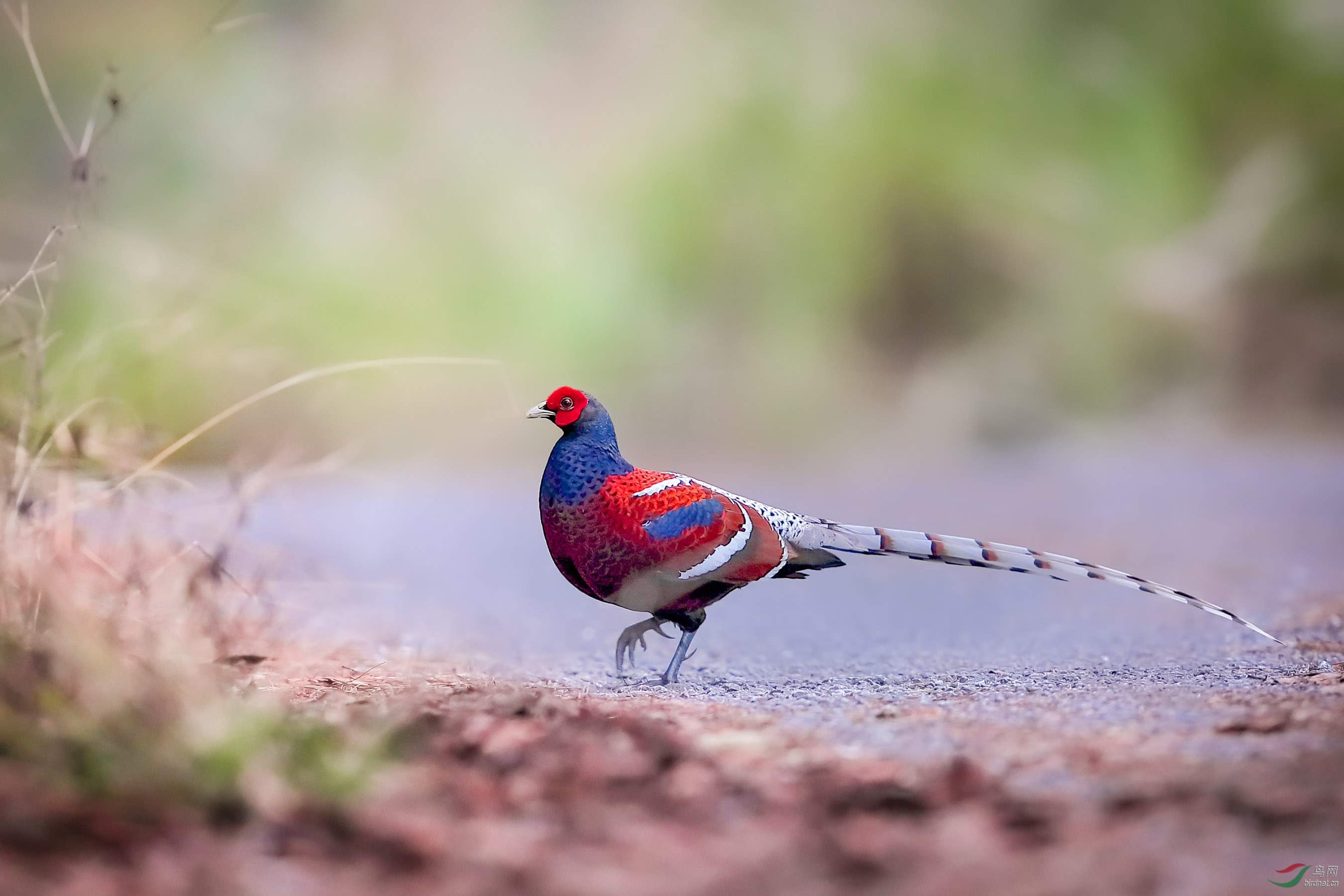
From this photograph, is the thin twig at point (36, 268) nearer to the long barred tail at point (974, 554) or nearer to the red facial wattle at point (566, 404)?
the red facial wattle at point (566, 404)

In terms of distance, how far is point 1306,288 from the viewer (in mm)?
11492

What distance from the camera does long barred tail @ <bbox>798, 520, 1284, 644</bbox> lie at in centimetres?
278

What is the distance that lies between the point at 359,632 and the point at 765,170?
8.85 metres

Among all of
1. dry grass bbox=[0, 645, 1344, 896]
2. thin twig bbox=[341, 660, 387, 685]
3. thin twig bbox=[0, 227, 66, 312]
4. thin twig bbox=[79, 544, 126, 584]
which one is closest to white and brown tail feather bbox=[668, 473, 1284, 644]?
dry grass bbox=[0, 645, 1344, 896]

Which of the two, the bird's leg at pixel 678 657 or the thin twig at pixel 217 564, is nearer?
the thin twig at pixel 217 564

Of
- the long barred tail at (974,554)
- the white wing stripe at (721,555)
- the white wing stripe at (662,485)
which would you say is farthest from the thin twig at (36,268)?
the long barred tail at (974,554)

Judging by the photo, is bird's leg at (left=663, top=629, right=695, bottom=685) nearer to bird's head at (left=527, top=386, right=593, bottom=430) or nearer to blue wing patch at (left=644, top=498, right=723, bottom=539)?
blue wing patch at (left=644, top=498, right=723, bottom=539)

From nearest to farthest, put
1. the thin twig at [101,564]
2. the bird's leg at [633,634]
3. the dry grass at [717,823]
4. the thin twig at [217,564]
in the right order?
1. the dry grass at [717,823]
2. the thin twig at [101,564]
3. the thin twig at [217,564]
4. the bird's leg at [633,634]

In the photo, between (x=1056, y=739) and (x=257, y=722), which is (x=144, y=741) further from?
(x=1056, y=739)

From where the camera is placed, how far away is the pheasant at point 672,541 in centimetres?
287

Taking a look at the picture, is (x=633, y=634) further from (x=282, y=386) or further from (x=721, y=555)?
(x=282, y=386)

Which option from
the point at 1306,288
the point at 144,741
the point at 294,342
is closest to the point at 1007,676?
the point at 144,741

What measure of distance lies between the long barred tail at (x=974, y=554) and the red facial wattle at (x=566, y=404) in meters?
0.71

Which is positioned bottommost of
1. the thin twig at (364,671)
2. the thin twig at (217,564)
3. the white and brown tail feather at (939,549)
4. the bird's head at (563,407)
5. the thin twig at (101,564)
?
the thin twig at (101,564)
